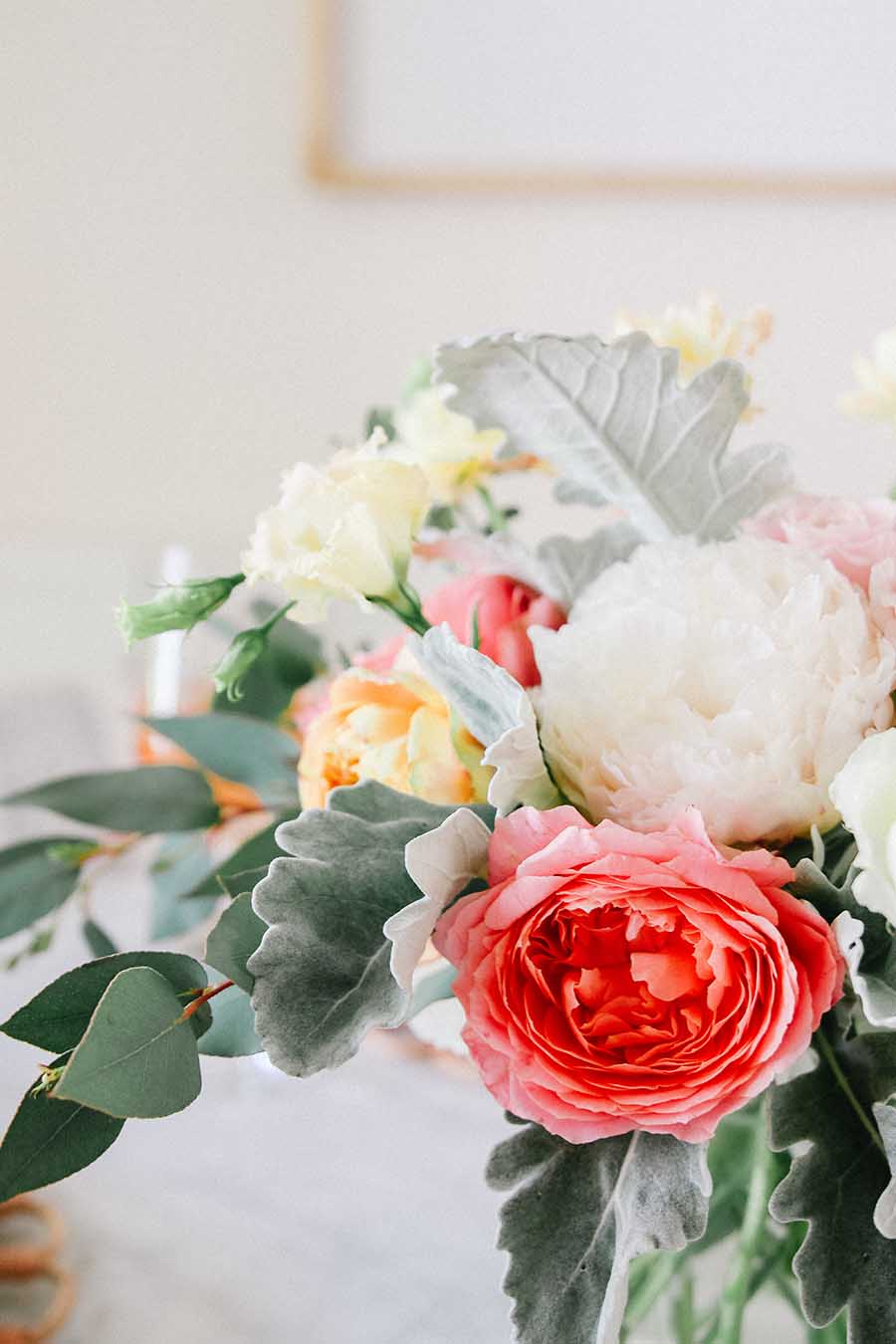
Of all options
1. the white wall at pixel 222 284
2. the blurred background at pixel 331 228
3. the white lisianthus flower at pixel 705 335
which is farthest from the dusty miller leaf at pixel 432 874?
the white wall at pixel 222 284

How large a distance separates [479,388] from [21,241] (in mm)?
1394

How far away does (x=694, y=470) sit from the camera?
38 cm

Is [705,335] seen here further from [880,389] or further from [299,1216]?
[299,1216]

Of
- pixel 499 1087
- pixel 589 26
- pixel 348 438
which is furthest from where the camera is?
pixel 348 438

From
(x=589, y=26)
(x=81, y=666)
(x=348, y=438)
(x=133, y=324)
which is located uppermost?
(x=589, y=26)

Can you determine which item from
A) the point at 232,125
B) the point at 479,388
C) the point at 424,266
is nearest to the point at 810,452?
the point at 424,266

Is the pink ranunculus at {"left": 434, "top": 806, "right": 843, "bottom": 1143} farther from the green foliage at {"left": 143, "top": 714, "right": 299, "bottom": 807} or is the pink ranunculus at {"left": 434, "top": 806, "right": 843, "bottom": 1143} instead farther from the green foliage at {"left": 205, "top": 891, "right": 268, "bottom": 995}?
the green foliage at {"left": 143, "top": 714, "right": 299, "bottom": 807}

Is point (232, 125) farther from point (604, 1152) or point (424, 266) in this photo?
point (604, 1152)

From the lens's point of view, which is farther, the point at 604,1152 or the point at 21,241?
the point at 21,241

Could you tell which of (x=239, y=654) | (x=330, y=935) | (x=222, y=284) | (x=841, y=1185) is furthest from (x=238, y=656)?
(x=222, y=284)

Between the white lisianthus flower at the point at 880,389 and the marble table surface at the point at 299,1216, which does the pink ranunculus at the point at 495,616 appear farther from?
the marble table surface at the point at 299,1216

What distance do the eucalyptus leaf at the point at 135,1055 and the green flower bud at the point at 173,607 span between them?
0.35 ft

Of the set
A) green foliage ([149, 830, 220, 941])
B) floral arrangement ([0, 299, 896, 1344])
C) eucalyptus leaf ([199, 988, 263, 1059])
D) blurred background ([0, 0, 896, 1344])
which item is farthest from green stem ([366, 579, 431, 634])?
blurred background ([0, 0, 896, 1344])

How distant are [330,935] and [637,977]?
0.07 m
